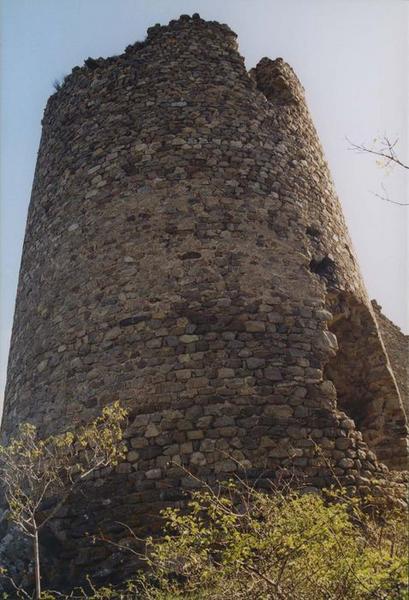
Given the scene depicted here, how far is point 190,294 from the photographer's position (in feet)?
18.9

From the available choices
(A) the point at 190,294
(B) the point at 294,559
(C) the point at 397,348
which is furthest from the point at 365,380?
(C) the point at 397,348

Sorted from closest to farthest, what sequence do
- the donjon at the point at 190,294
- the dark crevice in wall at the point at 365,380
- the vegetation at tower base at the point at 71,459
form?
1. the vegetation at tower base at the point at 71,459
2. the donjon at the point at 190,294
3. the dark crevice in wall at the point at 365,380

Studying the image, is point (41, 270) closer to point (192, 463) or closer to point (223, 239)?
point (223, 239)

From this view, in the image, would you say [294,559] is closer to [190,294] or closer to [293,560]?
[293,560]

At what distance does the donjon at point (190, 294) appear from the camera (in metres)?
5.10

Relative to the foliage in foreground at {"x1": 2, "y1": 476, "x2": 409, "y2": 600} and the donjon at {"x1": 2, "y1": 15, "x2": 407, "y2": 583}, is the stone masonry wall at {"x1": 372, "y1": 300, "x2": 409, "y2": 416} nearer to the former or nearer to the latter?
the donjon at {"x1": 2, "y1": 15, "x2": 407, "y2": 583}

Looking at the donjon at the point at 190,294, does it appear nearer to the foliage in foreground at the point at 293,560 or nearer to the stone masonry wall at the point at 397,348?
the foliage in foreground at the point at 293,560

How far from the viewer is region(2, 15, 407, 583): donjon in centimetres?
510

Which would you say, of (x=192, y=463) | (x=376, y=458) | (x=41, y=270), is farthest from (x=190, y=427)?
(x=41, y=270)

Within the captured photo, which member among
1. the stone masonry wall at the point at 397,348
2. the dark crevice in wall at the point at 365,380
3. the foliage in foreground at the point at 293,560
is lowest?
the foliage in foreground at the point at 293,560

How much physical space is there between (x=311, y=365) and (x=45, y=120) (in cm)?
519

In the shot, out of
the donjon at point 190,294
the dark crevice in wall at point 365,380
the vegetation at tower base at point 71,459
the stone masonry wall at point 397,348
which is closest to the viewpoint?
the vegetation at tower base at point 71,459

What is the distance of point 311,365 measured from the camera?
18.4 ft

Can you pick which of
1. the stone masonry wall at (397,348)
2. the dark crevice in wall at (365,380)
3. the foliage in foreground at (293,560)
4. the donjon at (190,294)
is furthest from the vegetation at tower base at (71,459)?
the stone masonry wall at (397,348)
